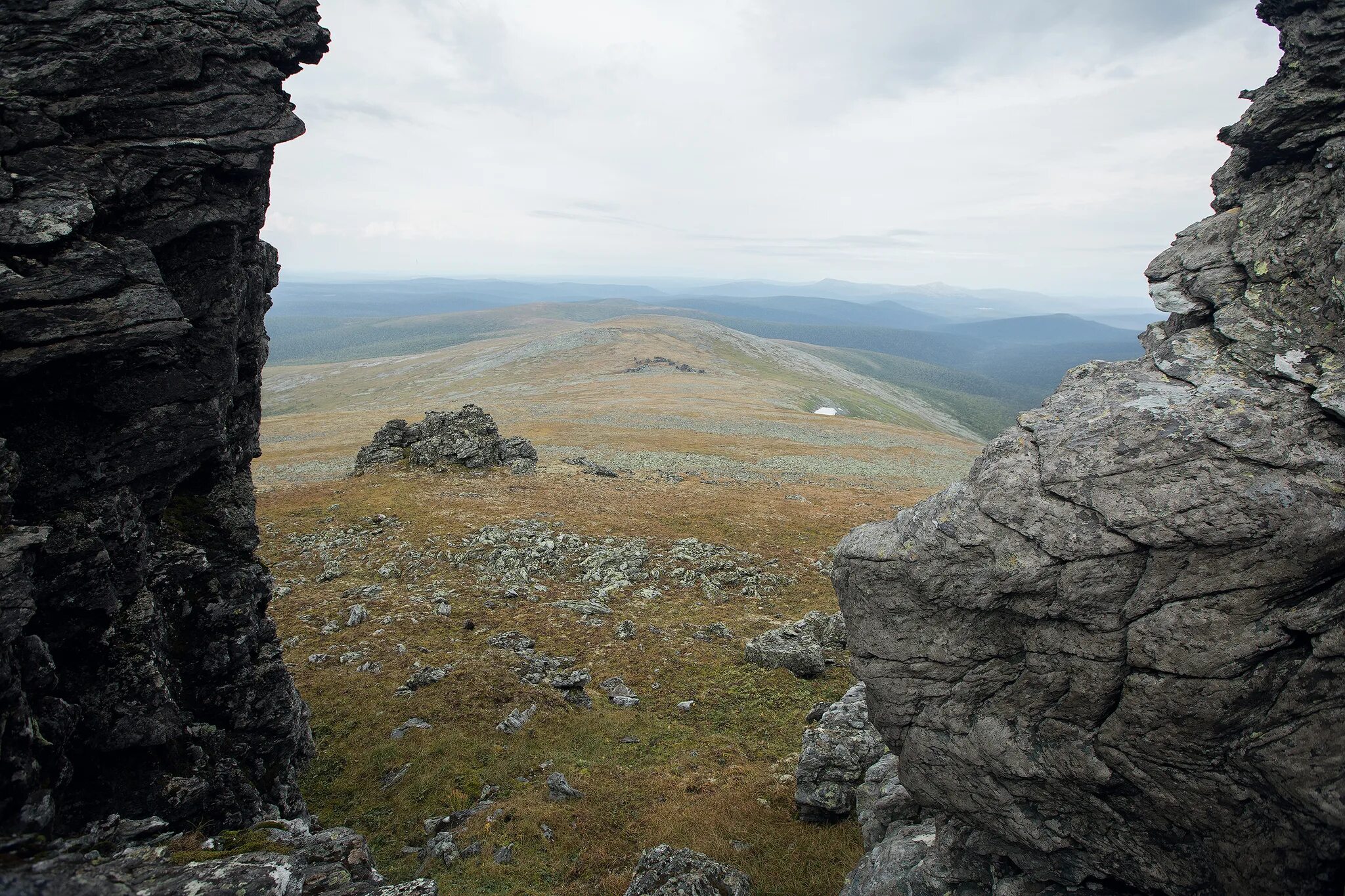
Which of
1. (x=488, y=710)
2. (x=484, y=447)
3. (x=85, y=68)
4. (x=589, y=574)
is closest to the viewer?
(x=85, y=68)

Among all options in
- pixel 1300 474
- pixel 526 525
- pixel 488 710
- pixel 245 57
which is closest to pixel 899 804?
pixel 1300 474

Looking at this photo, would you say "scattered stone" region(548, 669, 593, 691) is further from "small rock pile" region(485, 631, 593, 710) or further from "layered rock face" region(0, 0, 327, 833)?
"layered rock face" region(0, 0, 327, 833)

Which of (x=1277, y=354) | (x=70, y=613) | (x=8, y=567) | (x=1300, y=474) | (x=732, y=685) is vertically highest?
(x=1277, y=354)

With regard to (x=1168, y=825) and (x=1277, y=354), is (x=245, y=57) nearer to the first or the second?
(x=1277, y=354)

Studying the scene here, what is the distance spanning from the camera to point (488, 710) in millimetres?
24641

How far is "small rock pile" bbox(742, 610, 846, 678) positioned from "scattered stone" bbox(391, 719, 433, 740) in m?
13.7

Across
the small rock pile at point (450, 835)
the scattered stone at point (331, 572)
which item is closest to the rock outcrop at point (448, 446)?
the scattered stone at point (331, 572)

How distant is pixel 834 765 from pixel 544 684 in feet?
43.1

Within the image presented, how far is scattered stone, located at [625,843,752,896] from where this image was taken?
14.2 m

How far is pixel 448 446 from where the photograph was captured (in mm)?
62156

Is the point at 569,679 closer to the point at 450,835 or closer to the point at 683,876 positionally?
the point at 450,835

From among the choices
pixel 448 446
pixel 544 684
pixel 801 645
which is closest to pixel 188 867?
pixel 544 684

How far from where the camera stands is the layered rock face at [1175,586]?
32.0 feet

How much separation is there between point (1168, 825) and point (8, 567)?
19.7 meters
